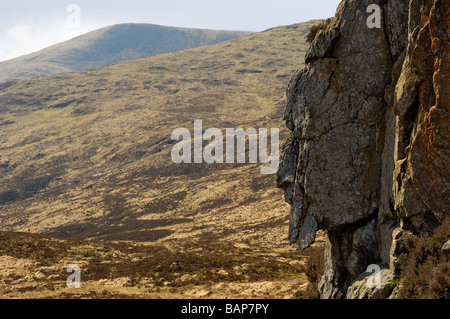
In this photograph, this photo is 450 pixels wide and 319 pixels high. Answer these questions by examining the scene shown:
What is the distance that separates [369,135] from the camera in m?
15.8

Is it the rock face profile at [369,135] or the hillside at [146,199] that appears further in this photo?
the hillside at [146,199]

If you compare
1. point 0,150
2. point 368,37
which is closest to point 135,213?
point 368,37

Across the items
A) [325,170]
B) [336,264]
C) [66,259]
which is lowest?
[66,259]

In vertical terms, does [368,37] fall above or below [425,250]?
above

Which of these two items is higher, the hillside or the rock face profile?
the rock face profile

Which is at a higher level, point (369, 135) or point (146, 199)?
point (369, 135)

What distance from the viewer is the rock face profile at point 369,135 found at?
12062 mm

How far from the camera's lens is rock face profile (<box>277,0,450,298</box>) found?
12062 millimetres

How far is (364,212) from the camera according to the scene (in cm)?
1619

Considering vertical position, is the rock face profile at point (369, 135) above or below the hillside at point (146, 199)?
above

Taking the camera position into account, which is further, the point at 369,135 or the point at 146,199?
the point at 146,199

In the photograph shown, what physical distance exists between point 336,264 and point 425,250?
6.80 m

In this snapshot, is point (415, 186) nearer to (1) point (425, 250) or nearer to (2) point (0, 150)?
(1) point (425, 250)

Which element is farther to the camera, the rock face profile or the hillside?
the hillside
